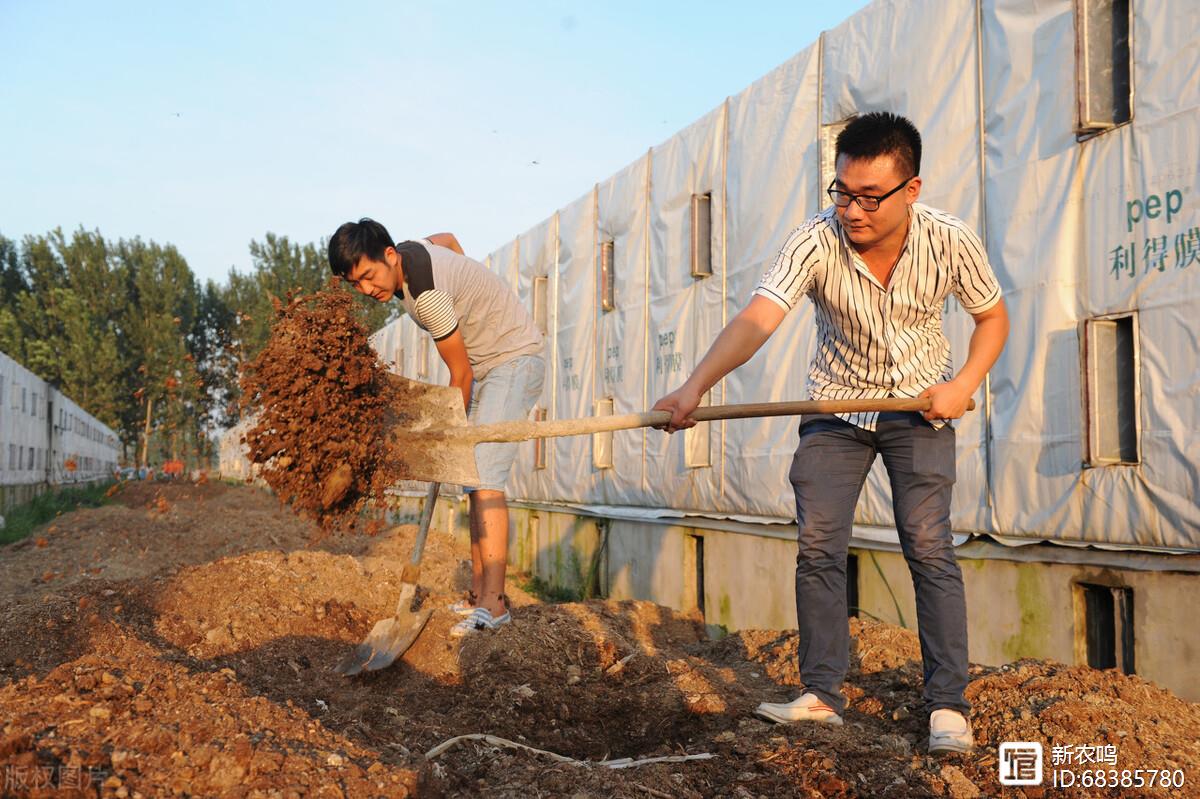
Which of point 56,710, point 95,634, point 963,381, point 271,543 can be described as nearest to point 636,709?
point 963,381

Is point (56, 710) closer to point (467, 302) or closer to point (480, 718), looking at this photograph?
point (480, 718)

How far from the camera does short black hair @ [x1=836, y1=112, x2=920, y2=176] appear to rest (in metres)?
3.03

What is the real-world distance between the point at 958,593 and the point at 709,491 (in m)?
6.66

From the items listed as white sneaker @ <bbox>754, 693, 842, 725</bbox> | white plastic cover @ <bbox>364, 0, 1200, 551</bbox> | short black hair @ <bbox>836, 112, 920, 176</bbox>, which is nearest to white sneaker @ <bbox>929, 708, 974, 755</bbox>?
white sneaker @ <bbox>754, 693, 842, 725</bbox>

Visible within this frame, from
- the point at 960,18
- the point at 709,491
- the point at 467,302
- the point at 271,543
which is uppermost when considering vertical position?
the point at 960,18

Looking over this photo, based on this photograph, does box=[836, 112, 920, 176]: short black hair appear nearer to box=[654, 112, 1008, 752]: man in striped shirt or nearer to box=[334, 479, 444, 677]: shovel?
box=[654, 112, 1008, 752]: man in striped shirt

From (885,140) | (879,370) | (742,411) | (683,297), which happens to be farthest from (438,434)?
(683,297)

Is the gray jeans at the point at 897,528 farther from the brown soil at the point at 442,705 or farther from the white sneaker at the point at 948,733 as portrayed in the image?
the brown soil at the point at 442,705

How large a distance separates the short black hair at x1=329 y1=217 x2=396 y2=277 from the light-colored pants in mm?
866

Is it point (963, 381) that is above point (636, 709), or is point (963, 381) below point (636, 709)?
above

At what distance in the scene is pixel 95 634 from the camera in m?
4.60

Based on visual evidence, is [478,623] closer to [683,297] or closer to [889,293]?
[889,293]
